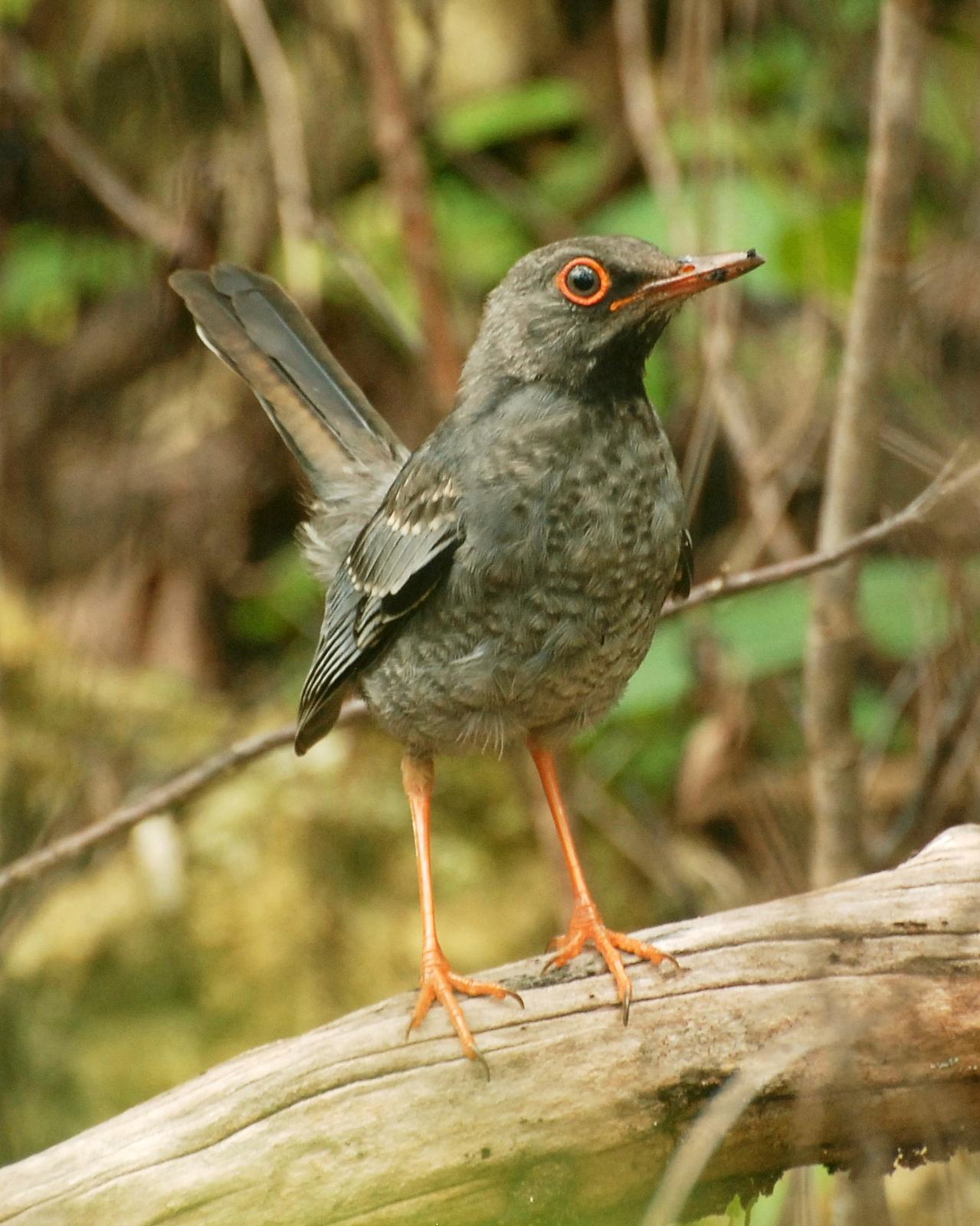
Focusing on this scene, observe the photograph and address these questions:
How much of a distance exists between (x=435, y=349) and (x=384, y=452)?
2.52 ft

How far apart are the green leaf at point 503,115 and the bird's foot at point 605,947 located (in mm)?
4783

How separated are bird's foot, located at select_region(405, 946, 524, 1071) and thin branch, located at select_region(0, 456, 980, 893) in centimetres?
90

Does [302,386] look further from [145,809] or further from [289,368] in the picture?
[145,809]

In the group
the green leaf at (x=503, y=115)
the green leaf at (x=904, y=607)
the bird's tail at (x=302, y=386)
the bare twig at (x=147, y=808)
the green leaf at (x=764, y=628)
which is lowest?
the green leaf at (x=904, y=607)

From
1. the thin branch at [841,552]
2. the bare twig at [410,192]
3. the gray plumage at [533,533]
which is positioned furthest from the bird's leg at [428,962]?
the bare twig at [410,192]

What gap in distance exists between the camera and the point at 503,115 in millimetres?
7461

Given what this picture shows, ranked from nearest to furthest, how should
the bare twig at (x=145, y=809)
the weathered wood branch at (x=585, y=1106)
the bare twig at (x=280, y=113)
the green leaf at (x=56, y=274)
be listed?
the weathered wood branch at (x=585, y=1106), the bare twig at (x=145, y=809), the bare twig at (x=280, y=113), the green leaf at (x=56, y=274)

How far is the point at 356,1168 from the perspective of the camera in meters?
3.09

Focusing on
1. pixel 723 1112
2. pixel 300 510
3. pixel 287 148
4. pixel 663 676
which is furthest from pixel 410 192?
pixel 723 1112

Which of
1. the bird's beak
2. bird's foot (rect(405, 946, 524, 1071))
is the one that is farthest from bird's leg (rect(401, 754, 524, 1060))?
the bird's beak

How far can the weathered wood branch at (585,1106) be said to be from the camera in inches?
121

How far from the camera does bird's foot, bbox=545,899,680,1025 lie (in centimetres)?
334

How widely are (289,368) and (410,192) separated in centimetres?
108

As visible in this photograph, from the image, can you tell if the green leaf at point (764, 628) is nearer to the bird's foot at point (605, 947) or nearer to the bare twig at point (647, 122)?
the bare twig at point (647, 122)
